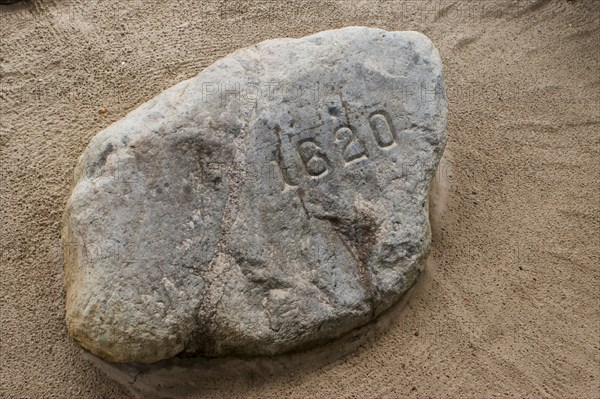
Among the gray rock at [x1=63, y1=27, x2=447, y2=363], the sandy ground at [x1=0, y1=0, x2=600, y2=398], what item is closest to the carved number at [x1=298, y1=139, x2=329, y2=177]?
the gray rock at [x1=63, y1=27, x2=447, y2=363]

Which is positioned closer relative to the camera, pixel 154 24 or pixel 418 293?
pixel 418 293

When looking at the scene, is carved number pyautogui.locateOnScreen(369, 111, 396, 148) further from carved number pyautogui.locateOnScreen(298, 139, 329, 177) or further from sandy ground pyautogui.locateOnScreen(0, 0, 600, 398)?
sandy ground pyautogui.locateOnScreen(0, 0, 600, 398)

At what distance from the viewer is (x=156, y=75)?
248cm

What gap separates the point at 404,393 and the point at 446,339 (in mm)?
231

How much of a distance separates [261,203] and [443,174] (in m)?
0.75

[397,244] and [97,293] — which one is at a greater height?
[97,293]

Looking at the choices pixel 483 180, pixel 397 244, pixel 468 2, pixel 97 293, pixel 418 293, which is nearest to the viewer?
pixel 97 293

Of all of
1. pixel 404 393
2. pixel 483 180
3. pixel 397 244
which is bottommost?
pixel 404 393

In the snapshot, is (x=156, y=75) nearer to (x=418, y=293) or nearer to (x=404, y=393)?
(x=418, y=293)

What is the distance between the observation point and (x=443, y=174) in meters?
2.46

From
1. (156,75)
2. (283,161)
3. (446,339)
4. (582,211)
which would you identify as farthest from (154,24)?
(582,211)

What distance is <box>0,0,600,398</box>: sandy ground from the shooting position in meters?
2.16

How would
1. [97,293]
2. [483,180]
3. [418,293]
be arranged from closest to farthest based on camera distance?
[97,293], [418,293], [483,180]

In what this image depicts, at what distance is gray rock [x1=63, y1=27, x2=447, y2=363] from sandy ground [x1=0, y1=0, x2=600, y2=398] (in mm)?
207
